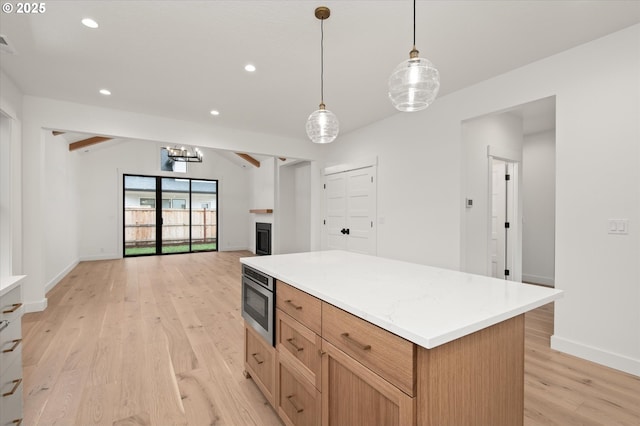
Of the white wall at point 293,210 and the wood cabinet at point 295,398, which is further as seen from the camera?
the white wall at point 293,210

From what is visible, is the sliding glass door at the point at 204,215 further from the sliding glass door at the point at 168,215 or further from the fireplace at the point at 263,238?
the fireplace at the point at 263,238

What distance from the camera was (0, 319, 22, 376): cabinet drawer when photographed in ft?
4.48

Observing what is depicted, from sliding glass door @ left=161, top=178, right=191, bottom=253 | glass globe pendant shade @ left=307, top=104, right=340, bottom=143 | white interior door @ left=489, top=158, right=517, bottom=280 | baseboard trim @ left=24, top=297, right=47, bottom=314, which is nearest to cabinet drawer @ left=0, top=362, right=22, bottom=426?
glass globe pendant shade @ left=307, top=104, right=340, bottom=143

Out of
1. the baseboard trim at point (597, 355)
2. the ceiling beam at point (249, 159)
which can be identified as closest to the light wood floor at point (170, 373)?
the baseboard trim at point (597, 355)

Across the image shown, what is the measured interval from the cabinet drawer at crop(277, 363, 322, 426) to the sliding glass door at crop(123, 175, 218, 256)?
8.26 m

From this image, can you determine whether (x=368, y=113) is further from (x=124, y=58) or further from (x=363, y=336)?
(x=363, y=336)

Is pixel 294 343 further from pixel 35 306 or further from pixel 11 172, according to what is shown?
pixel 35 306

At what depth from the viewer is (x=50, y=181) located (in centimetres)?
496

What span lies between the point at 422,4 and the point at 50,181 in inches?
239

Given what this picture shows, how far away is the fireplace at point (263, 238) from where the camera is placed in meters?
8.11

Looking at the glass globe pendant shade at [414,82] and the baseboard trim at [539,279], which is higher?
the glass globe pendant shade at [414,82]

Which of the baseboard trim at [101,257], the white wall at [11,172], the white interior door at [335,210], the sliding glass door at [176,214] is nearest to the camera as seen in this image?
the white wall at [11,172]

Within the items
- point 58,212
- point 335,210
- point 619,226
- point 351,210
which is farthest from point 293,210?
point 619,226

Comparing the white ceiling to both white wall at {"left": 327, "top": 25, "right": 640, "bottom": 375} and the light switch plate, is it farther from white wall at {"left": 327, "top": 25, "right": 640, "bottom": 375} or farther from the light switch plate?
the light switch plate
